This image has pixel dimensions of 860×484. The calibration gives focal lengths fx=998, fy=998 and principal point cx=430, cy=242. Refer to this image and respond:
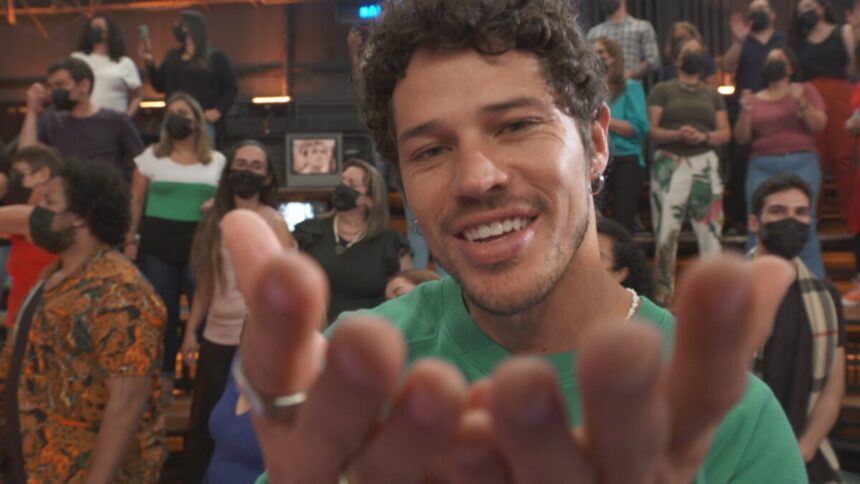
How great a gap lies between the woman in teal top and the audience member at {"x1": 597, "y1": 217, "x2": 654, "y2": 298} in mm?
1618

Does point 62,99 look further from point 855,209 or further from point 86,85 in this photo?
point 855,209

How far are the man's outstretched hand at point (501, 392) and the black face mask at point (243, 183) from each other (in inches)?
124

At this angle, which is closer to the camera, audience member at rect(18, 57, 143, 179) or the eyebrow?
the eyebrow

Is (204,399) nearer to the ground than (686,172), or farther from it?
nearer to the ground

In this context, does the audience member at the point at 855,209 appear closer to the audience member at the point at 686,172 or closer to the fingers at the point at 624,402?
the audience member at the point at 686,172

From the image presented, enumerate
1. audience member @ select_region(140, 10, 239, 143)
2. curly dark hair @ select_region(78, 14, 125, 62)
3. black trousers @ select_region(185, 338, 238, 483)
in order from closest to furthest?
black trousers @ select_region(185, 338, 238, 483)
curly dark hair @ select_region(78, 14, 125, 62)
audience member @ select_region(140, 10, 239, 143)

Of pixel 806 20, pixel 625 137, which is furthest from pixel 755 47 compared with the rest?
pixel 625 137

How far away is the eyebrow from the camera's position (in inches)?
37.4

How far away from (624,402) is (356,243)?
10.6ft

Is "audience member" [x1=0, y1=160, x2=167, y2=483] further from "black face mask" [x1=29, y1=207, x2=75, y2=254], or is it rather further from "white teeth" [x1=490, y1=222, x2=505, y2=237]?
"white teeth" [x1=490, y1=222, x2=505, y2=237]

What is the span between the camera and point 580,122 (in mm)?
1102

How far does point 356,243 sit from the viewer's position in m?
3.64

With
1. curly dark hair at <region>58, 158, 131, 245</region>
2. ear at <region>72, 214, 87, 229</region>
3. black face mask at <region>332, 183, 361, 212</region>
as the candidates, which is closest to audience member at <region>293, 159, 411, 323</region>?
black face mask at <region>332, 183, 361, 212</region>

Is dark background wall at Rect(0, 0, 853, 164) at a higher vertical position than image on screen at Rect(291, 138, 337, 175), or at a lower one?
higher
